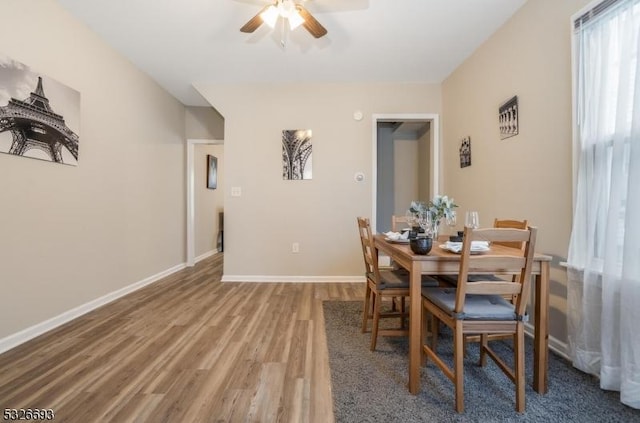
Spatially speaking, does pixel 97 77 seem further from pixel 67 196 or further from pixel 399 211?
pixel 399 211

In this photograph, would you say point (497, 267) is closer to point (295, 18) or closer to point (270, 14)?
point (295, 18)

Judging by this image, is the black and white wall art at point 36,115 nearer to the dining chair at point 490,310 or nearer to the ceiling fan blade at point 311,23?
the ceiling fan blade at point 311,23

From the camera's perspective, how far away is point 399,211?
5.13m

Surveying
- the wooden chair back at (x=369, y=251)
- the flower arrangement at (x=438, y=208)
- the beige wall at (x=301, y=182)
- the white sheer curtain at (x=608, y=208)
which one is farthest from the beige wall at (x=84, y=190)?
the white sheer curtain at (x=608, y=208)

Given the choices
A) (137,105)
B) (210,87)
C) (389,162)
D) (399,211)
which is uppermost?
(210,87)

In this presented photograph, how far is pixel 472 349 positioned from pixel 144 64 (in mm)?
4252

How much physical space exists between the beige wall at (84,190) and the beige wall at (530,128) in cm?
373

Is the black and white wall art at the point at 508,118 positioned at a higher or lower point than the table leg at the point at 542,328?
higher

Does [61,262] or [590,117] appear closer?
[590,117]

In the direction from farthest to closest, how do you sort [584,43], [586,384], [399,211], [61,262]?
[399,211], [61,262], [584,43], [586,384]

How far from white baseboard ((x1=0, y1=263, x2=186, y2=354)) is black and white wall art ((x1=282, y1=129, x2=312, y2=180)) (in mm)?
2290

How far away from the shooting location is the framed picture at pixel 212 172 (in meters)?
5.14

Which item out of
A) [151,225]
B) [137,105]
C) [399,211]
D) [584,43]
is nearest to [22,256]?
[151,225]

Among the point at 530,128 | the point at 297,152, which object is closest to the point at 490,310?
the point at 530,128
